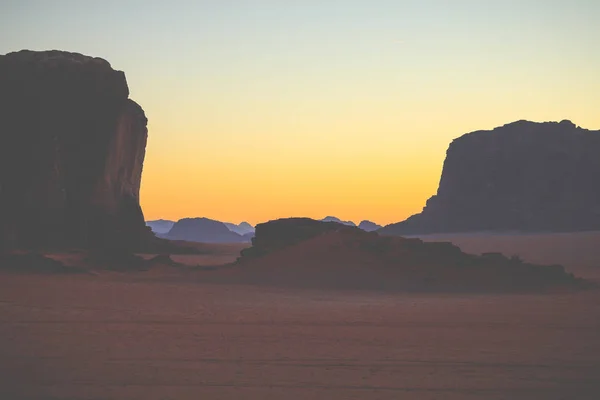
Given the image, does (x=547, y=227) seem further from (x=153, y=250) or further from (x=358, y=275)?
(x=358, y=275)

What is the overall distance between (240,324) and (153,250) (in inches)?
1599

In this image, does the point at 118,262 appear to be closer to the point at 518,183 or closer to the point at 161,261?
the point at 161,261

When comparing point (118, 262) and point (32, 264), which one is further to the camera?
point (118, 262)

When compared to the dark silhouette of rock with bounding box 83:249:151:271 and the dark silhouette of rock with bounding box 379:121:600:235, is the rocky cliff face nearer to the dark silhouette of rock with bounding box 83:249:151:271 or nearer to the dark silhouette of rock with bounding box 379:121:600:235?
the dark silhouette of rock with bounding box 83:249:151:271

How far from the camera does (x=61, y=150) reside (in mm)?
42469

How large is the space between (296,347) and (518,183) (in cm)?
10310

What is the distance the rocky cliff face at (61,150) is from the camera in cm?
4016

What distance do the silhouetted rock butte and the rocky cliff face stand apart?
1838cm

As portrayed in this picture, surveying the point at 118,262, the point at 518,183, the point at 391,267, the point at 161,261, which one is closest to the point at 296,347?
the point at 391,267

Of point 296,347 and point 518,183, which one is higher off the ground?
point 518,183

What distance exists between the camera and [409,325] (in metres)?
13.2

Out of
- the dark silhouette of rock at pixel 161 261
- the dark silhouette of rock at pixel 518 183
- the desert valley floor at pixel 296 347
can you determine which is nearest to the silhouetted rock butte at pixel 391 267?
the desert valley floor at pixel 296 347

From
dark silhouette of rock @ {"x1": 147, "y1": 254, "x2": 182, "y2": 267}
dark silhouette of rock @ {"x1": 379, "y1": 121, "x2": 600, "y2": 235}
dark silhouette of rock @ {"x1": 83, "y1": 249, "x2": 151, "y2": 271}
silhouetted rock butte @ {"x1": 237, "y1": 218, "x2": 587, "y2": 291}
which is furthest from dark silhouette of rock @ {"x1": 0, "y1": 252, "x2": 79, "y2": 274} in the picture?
dark silhouette of rock @ {"x1": 379, "y1": 121, "x2": 600, "y2": 235}

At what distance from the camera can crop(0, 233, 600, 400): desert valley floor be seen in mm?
7926
